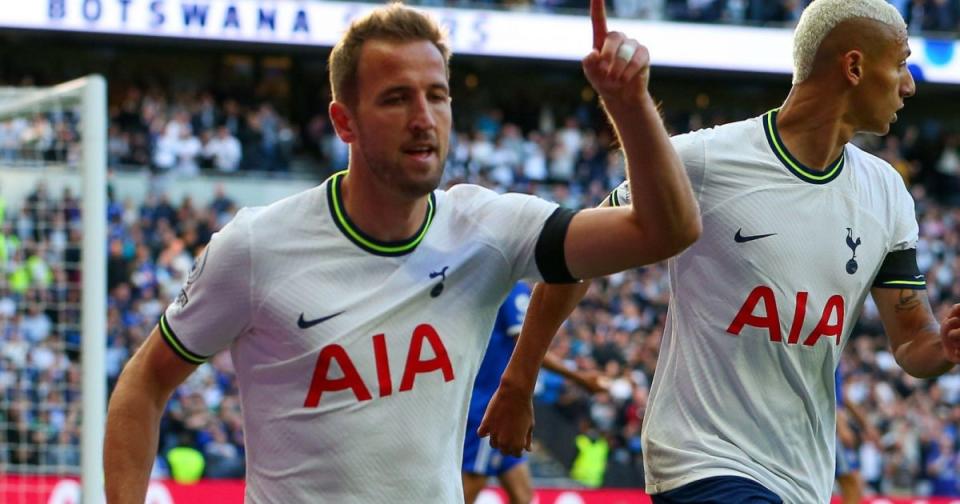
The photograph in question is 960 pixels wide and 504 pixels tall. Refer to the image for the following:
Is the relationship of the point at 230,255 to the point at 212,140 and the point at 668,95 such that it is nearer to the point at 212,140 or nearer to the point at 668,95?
the point at 212,140

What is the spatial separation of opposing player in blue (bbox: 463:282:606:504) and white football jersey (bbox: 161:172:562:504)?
15.4ft

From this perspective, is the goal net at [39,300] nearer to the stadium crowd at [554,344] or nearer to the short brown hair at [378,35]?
the stadium crowd at [554,344]

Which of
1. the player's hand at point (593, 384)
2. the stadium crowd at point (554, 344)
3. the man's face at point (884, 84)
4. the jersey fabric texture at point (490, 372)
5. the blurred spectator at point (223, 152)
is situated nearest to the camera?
the man's face at point (884, 84)

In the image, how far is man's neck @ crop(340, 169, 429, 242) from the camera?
3916 millimetres

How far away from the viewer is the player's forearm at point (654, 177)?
3406mm

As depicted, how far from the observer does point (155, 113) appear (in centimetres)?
2488

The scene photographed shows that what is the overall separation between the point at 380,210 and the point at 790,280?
159 centimetres

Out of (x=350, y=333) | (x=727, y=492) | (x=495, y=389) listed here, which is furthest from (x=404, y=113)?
(x=495, y=389)

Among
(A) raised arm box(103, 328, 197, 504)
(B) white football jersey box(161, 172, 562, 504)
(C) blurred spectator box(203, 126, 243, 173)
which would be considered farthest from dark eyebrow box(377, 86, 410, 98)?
(C) blurred spectator box(203, 126, 243, 173)

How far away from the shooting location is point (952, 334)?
4.66 metres

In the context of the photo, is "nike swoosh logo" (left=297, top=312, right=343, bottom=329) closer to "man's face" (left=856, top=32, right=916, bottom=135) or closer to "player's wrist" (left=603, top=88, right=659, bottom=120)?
"player's wrist" (left=603, top=88, right=659, bottom=120)

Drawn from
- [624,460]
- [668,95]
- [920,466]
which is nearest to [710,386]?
[624,460]

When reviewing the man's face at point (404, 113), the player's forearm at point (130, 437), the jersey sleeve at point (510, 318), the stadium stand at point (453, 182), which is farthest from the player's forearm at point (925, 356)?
the stadium stand at point (453, 182)

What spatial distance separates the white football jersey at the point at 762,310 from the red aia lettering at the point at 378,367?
1282mm
